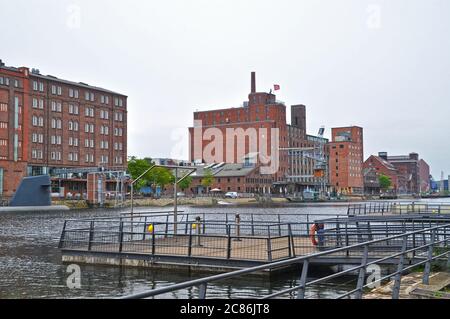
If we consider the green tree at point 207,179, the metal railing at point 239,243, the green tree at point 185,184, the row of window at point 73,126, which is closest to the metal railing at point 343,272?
the metal railing at point 239,243

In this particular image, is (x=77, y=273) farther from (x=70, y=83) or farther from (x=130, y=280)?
(x=70, y=83)

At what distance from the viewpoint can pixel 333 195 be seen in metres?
182

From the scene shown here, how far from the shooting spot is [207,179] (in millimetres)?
147500

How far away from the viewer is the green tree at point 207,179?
147 metres

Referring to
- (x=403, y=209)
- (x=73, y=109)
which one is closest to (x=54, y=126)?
(x=73, y=109)

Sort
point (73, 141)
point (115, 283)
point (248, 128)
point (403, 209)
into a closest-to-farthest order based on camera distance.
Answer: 1. point (115, 283)
2. point (403, 209)
3. point (73, 141)
4. point (248, 128)

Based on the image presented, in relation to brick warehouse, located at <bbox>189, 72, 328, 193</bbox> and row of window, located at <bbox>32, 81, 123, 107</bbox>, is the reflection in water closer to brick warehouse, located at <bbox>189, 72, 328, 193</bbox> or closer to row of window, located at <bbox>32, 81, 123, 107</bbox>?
row of window, located at <bbox>32, 81, 123, 107</bbox>

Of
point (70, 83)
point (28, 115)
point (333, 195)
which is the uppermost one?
point (70, 83)

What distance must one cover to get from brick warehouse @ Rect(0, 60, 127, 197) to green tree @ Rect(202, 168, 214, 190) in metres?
25.7

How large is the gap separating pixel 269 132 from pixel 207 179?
88.4 ft

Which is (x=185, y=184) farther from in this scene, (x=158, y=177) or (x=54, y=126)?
(x=54, y=126)

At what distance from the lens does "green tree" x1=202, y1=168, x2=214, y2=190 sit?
14744 centimetres
